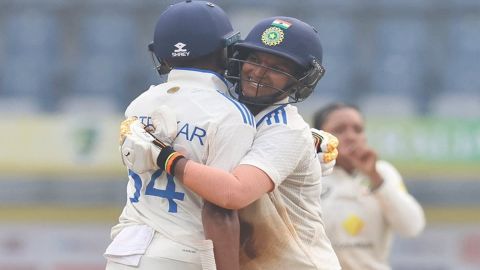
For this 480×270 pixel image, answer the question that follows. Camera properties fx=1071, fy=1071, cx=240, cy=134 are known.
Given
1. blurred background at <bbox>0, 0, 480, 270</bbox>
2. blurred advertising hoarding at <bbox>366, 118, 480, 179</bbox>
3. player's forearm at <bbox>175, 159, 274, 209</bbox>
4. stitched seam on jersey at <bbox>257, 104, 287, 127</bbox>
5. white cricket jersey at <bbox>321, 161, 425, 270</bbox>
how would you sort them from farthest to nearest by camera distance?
blurred advertising hoarding at <bbox>366, 118, 480, 179</bbox> → blurred background at <bbox>0, 0, 480, 270</bbox> → white cricket jersey at <bbox>321, 161, 425, 270</bbox> → stitched seam on jersey at <bbox>257, 104, 287, 127</bbox> → player's forearm at <bbox>175, 159, 274, 209</bbox>

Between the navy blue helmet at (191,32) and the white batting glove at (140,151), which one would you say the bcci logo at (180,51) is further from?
the white batting glove at (140,151)

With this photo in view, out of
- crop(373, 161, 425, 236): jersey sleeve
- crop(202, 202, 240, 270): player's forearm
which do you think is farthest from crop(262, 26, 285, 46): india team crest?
crop(373, 161, 425, 236): jersey sleeve

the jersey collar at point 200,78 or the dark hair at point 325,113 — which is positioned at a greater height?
the jersey collar at point 200,78

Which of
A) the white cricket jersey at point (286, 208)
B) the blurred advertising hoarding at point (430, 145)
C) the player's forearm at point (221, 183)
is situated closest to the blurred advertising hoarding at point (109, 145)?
the blurred advertising hoarding at point (430, 145)

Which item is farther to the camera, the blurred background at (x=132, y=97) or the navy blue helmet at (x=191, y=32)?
the blurred background at (x=132, y=97)

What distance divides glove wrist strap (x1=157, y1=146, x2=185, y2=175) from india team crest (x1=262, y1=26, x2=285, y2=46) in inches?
21.0

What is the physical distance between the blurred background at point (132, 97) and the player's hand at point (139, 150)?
23.0ft

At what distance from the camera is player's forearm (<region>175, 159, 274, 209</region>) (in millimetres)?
3434

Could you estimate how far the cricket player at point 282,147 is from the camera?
11.9 ft

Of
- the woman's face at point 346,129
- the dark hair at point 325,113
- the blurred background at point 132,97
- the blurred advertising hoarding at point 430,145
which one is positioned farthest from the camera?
the blurred advertising hoarding at point 430,145

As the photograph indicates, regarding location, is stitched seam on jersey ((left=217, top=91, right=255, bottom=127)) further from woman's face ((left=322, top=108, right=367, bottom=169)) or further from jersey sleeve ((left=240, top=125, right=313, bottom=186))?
woman's face ((left=322, top=108, right=367, bottom=169))

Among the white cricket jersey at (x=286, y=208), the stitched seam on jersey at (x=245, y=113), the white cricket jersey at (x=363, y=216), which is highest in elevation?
the stitched seam on jersey at (x=245, y=113)

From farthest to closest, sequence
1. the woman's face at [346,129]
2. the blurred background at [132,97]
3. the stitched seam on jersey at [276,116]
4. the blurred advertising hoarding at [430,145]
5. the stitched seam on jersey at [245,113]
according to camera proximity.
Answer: the blurred advertising hoarding at [430,145] → the blurred background at [132,97] → the woman's face at [346,129] → the stitched seam on jersey at [276,116] → the stitched seam on jersey at [245,113]

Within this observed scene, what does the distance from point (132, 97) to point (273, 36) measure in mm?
8316
